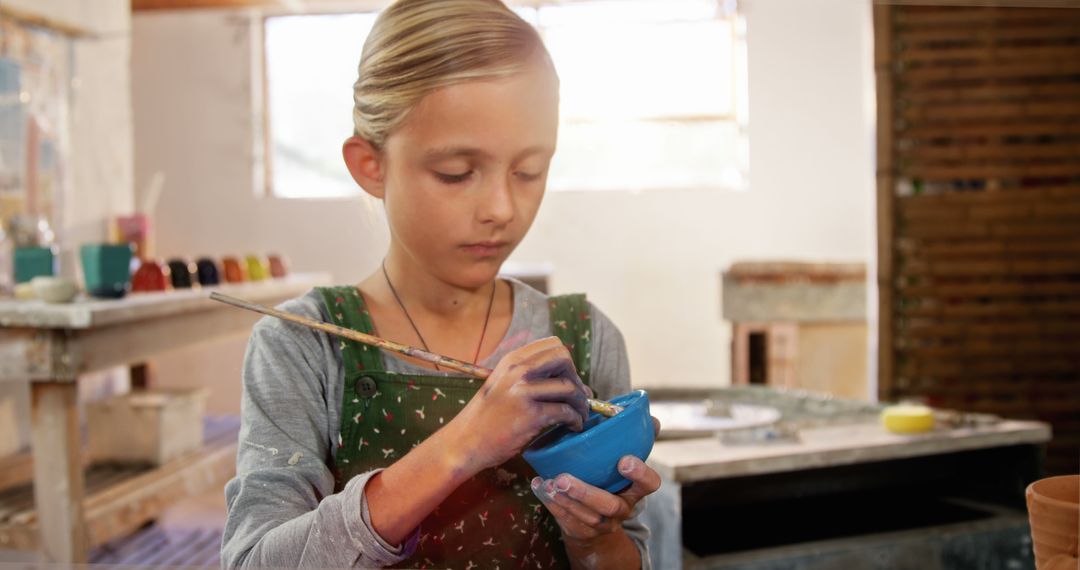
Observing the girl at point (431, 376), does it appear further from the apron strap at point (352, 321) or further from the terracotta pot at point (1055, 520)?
the terracotta pot at point (1055, 520)

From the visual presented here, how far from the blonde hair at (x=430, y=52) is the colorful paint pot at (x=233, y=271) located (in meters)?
2.19

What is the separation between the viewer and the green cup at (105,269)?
85.9 inches

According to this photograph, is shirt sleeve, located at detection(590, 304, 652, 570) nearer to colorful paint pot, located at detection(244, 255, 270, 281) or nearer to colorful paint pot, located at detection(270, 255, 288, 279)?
colorful paint pot, located at detection(244, 255, 270, 281)

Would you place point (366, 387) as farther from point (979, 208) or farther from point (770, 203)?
point (770, 203)

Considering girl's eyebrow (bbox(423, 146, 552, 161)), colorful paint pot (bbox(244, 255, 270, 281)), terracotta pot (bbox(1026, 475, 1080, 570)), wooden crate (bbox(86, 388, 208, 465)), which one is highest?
girl's eyebrow (bbox(423, 146, 552, 161))

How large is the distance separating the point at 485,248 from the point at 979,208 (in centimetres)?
194

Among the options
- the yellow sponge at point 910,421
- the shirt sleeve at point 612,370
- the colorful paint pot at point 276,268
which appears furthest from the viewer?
the colorful paint pot at point 276,268

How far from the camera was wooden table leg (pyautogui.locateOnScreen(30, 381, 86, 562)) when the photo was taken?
2.10 m

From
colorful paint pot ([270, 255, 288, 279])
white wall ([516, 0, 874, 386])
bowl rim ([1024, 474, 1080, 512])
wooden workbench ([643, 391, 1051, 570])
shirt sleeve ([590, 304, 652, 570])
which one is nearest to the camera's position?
bowl rim ([1024, 474, 1080, 512])

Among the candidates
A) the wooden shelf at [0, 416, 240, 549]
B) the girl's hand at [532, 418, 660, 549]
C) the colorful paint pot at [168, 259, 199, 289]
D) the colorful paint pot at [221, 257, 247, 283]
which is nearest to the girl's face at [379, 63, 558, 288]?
the girl's hand at [532, 418, 660, 549]

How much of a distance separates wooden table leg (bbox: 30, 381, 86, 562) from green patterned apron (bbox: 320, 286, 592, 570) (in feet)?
5.34

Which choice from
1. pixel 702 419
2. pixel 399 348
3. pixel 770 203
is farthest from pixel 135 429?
pixel 770 203

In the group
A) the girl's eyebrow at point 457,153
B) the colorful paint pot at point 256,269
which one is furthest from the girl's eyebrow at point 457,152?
the colorful paint pot at point 256,269

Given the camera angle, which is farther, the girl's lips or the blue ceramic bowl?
the girl's lips
